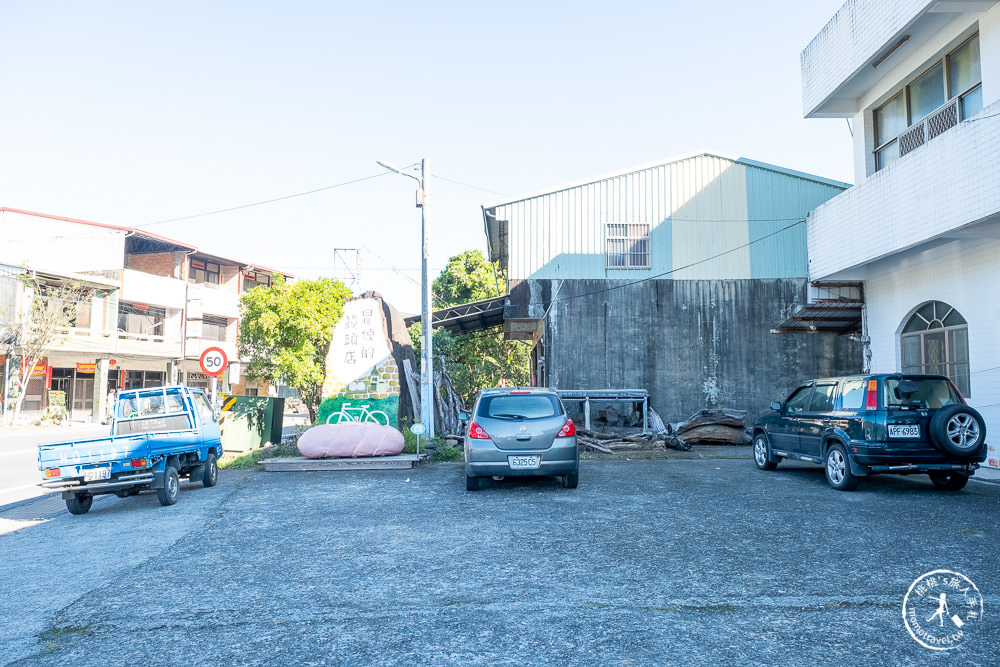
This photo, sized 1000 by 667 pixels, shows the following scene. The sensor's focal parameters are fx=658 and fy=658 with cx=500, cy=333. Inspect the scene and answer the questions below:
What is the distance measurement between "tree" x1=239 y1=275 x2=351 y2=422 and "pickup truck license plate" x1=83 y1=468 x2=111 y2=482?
13956mm

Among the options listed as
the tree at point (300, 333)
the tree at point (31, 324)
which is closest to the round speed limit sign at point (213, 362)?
the tree at point (300, 333)

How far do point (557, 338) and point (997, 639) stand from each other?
14981mm

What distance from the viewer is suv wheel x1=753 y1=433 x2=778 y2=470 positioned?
1192cm

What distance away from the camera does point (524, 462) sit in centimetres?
957

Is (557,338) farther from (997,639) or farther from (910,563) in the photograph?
(997,639)

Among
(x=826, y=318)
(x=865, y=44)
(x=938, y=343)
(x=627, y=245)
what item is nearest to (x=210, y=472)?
(x=627, y=245)

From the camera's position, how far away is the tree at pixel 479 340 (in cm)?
3114

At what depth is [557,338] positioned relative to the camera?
18.8 meters

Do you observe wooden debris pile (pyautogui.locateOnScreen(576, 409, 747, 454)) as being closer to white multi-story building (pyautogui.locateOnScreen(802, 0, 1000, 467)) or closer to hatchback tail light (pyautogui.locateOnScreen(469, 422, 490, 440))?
white multi-story building (pyautogui.locateOnScreen(802, 0, 1000, 467))

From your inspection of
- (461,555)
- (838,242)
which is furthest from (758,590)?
(838,242)

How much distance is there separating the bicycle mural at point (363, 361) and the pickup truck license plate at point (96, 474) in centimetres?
736

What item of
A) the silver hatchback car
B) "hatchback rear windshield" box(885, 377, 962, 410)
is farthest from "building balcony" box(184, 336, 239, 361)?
"hatchback rear windshield" box(885, 377, 962, 410)

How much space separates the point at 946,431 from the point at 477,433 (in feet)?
20.6

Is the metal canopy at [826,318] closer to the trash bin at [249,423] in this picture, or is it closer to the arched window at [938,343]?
the arched window at [938,343]
